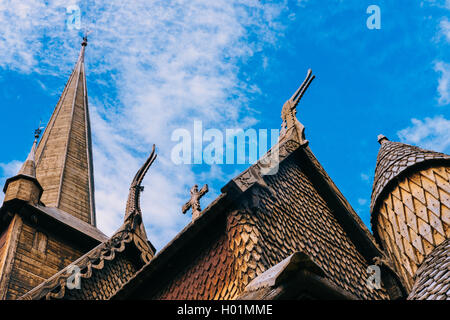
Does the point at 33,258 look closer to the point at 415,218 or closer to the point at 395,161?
the point at 395,161

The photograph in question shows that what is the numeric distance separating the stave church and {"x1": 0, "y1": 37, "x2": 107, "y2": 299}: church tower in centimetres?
9

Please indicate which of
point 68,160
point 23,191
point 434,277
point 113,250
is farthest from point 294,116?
point 68,160

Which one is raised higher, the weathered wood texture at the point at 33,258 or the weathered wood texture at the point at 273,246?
the weathered wood texture at the point at 33,258

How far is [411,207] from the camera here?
404 inches

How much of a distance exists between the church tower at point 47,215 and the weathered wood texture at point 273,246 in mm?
7957

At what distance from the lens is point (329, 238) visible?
10.1 meters

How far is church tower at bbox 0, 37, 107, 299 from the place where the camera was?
15.8m

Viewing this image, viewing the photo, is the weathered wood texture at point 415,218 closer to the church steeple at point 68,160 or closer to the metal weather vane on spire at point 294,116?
the metal weather vane on spire at point 294,116

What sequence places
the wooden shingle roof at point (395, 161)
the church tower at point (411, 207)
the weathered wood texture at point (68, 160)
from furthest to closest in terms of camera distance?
the weathered wood texture at point (68, 160)
the wooden shingle roof at point (395, 161)
the church tower at point (411, 207)

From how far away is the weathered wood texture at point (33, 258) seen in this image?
15057 mm

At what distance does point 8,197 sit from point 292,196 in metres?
11.7

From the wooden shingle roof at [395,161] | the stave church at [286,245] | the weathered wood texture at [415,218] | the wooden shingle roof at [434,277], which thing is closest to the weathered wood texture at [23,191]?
the stave church at [286,245]

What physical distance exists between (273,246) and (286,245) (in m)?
0.41

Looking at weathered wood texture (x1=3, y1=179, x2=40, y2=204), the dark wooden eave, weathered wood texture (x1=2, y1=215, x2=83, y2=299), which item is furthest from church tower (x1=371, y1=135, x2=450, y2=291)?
weathered wood texture (x1=3, y1=179, x2=40, y2=204)
